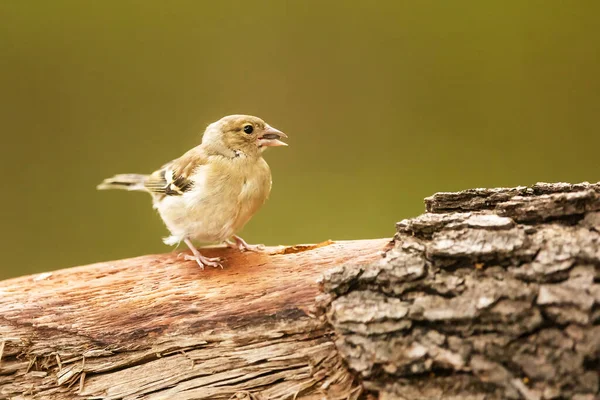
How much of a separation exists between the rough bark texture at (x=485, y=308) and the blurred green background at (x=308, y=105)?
9.85 ft

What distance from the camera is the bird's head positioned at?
3.55 meters

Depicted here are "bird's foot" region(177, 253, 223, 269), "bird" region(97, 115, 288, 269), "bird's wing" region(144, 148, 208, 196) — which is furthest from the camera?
"bird's wing" region(144, 148, 208, 196)

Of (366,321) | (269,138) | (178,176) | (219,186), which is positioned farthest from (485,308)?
(178,176)

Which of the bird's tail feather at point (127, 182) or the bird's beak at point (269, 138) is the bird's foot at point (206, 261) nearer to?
the bird's beak at point (269, 138)

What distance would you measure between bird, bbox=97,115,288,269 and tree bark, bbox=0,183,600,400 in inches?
16.6

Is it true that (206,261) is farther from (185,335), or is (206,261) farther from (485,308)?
(485,308)

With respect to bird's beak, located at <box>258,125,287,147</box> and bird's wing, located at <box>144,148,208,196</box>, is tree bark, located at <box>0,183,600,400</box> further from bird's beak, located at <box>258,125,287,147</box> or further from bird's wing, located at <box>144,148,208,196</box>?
bird's beak, located at <box>258,125,287,147</box>

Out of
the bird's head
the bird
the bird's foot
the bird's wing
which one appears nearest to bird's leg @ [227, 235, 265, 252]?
the bird

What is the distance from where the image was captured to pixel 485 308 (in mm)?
2053

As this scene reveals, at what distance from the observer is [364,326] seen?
215 centimetres

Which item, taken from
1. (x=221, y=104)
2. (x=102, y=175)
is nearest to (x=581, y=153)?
(x=221, y=104)

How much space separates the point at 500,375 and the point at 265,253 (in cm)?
160

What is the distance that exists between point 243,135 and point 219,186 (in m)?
0.42

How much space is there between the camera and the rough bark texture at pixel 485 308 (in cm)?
195
